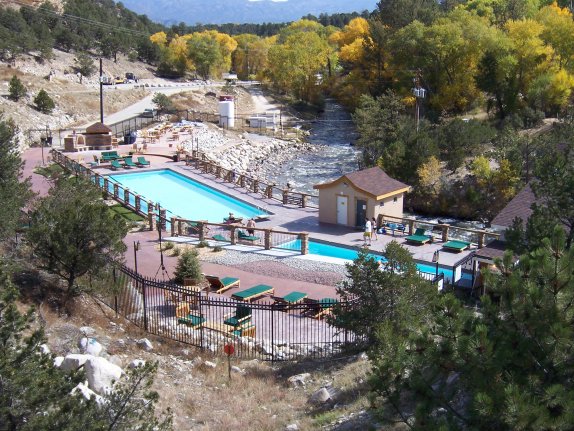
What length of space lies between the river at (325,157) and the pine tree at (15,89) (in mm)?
25053

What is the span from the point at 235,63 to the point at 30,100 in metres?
65.8

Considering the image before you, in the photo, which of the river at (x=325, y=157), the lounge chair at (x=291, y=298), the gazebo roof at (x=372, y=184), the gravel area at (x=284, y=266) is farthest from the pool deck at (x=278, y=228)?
the river at (x=325, y=157)

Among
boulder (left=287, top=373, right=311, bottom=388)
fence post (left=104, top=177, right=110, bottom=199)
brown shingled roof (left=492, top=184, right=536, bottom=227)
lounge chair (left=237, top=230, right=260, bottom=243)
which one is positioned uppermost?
brown shingled roof (left=492, top=184, right=536, bottom=227)

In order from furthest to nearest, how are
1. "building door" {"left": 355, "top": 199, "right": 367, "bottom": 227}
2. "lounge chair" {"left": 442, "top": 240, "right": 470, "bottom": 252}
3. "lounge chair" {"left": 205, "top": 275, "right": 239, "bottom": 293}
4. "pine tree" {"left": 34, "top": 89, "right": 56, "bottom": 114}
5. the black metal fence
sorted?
"pine tree" {"left": 34, "top": 89, "right": 56, "bottom": 114}
"building door" {"left": 355, "top": 199, "right": 367, "bottom": 227}
"lounge chair" {"left": 442, "top": 240, "right": 470, "bottom": 252}
"lounge chair" {"left": 205, "top": 275, "right": 239, "bottom": 293}
the black metal fence

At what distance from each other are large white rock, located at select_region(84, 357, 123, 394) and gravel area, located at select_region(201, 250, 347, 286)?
39.5ft

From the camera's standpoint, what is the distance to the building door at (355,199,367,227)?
98.0ft

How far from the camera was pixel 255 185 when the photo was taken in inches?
1507

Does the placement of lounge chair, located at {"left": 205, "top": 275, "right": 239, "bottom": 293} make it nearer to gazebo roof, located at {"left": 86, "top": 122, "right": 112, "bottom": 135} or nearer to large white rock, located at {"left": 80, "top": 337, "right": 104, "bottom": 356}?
large white rock, located at {"left": 80, "top": 337, "right": 104, "bottom": 356}

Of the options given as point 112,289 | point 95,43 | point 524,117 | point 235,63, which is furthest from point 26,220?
point 235,63

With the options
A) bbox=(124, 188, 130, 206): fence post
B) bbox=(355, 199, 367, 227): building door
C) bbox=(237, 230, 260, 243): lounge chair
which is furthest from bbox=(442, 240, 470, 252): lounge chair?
bbox=(124, 188, 130, 206): fence post

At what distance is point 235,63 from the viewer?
123 metres

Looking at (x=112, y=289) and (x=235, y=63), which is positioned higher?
(x=235, y=63)

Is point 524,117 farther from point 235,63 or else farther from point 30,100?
point 235,63

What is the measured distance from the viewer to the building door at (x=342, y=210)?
30.3 m
